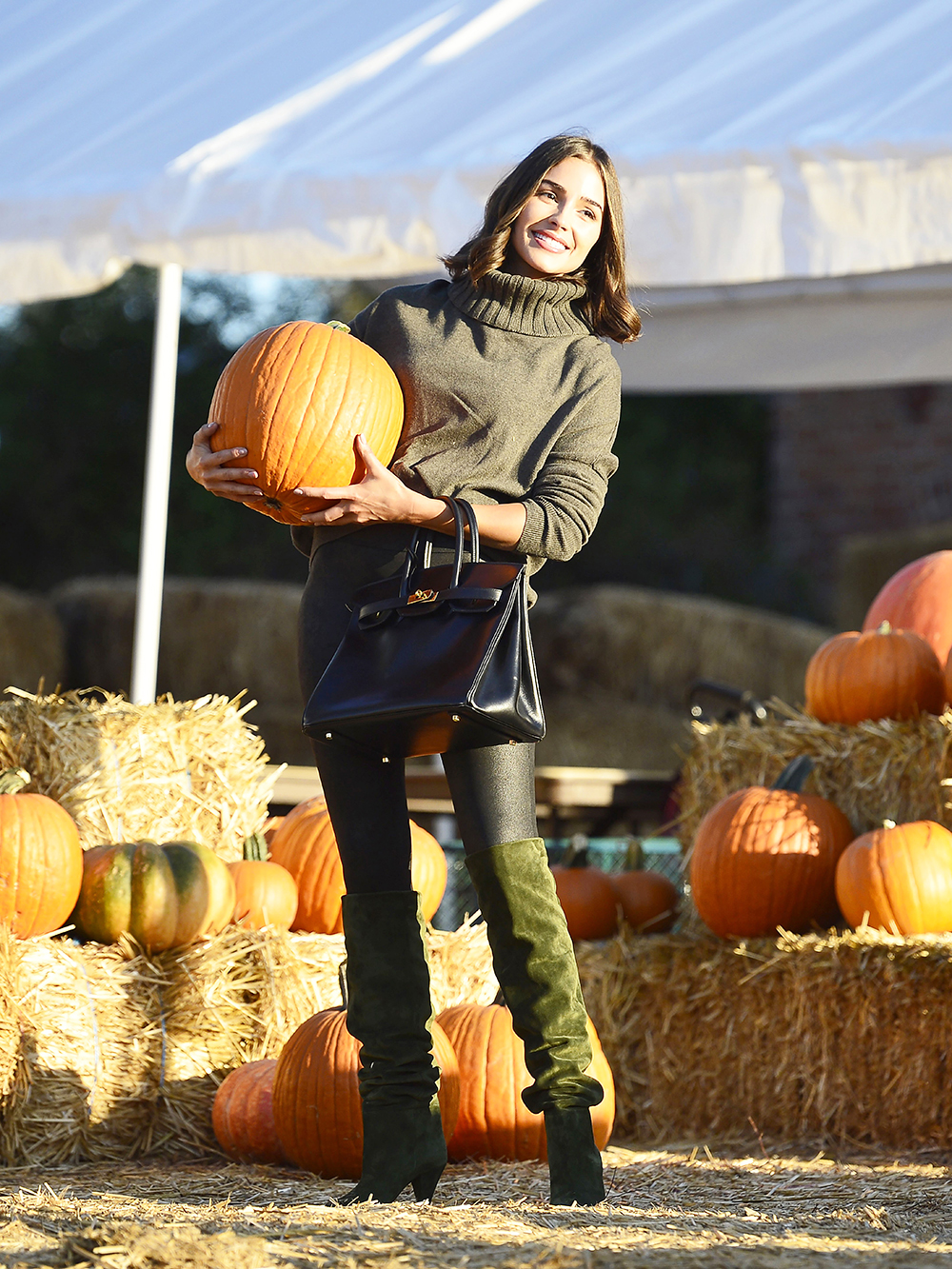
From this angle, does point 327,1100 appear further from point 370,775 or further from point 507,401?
point 507,401

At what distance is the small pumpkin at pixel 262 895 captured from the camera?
3104 millimetres

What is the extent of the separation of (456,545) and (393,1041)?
72 centimetres

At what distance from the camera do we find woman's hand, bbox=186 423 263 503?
208 cm

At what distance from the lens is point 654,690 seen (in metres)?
8.38

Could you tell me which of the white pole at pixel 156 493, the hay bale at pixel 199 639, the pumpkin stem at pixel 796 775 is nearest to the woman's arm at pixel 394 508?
the white pole at pixel 156 493

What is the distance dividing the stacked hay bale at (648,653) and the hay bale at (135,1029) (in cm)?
502

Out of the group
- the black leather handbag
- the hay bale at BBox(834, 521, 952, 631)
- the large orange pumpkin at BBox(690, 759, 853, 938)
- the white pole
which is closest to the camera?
the black leather handbag

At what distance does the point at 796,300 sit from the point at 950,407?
229 inches

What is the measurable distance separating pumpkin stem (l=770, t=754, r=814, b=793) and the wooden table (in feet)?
3.18

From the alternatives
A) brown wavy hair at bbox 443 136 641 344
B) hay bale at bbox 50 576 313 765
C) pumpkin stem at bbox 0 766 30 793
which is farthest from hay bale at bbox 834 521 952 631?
brown wavy hair at bbox 443 136 641 344

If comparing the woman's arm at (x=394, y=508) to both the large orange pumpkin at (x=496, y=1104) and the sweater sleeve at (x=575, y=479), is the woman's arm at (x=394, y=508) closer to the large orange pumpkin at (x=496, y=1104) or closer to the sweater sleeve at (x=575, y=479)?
the sweater sleeve at (x=575, y=479)

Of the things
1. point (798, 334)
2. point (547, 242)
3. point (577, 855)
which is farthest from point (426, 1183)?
point (798, 334)

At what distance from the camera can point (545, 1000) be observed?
201 centimetres

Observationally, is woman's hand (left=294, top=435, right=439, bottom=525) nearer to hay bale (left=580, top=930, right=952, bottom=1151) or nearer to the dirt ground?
the dirt ground
